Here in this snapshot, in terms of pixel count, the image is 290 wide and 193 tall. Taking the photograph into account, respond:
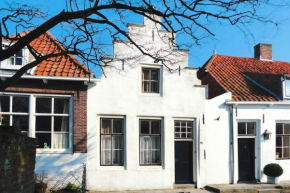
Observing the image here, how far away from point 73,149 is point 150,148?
314cm

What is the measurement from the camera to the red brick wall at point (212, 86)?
15.5 metres

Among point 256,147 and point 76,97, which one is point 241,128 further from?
point 76,97

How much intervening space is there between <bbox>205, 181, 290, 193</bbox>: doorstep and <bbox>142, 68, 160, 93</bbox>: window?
4.65 meters

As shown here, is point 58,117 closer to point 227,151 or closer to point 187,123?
point 187,123

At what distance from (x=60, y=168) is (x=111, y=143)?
2.18 m

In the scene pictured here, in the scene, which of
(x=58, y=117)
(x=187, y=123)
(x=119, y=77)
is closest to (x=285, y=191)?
(x=187, y=123)

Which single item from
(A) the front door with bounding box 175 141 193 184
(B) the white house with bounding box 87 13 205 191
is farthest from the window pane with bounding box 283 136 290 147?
(A) the front door with bounding box 175 141 193 184

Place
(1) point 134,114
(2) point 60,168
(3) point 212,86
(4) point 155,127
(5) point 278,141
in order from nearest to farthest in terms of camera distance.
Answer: (2) point 60,168, (1) point 134,114, (4) point 155,127, (5) point 278,141, (3) point 212,86

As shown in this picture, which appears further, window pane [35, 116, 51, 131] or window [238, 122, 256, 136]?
window [238, 122, 256, 136]

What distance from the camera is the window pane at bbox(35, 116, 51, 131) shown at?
40.0ft

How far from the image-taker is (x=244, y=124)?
14.7 m

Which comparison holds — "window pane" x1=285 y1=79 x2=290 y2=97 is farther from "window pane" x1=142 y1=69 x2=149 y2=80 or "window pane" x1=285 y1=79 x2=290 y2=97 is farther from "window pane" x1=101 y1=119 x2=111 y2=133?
"window pane" x1=101 y1=119 x2=111 y2=133

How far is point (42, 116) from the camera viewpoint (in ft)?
40.1

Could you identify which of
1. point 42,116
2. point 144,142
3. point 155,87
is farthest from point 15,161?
point 155,87
